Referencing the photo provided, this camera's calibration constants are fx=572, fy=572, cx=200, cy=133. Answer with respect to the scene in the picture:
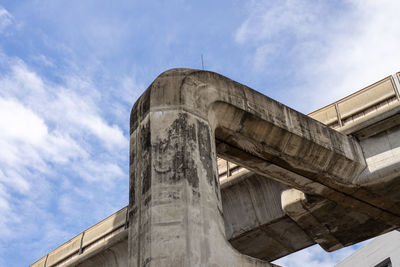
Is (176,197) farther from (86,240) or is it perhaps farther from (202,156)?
(86,240)

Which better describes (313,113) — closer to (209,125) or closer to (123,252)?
(209,125)

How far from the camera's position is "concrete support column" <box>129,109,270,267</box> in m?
8.23

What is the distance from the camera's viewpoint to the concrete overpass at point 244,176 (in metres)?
8.63

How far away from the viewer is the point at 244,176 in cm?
1402

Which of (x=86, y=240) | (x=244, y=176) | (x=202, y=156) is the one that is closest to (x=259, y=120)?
(x=202, y=156)

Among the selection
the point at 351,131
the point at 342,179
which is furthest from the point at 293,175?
the point at 351,131

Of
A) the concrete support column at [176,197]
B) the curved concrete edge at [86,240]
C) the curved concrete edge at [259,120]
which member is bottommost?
the concrete support column at [176,197]

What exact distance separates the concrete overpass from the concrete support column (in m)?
0.02

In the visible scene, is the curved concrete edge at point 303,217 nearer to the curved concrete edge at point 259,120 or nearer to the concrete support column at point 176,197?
the curved concrete edge at point 259,120

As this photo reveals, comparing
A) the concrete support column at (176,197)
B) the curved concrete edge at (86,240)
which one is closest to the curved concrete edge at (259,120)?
the concrete support column at (176,197)

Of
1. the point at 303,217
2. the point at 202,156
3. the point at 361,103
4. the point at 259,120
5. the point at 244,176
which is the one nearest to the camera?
the point at 202,156

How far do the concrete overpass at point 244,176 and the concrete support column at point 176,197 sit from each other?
0.7 inches

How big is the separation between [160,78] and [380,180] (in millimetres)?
5527

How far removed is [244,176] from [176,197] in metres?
5.54
